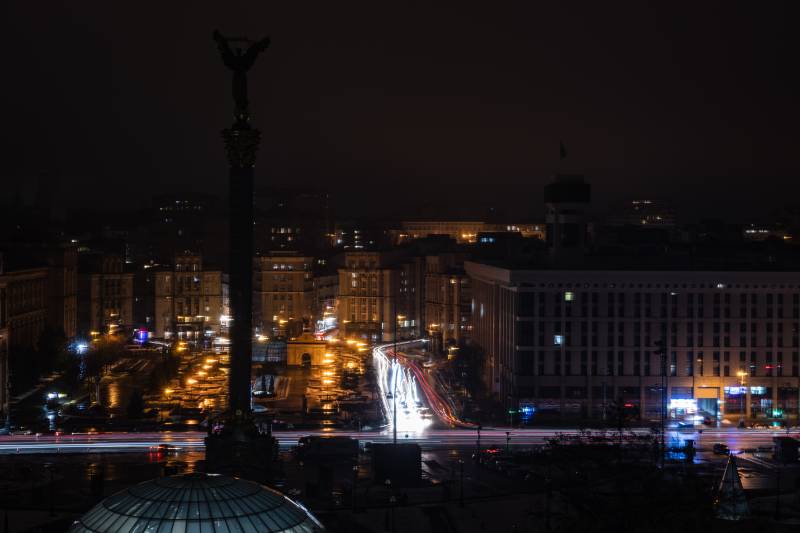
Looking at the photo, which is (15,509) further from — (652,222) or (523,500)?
(652,222)

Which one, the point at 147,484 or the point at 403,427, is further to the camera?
the point at 403,427

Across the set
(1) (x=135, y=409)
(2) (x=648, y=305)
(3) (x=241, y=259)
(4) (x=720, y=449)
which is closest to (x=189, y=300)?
(1) (x=135, y=409)

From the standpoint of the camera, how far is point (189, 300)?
8612cm

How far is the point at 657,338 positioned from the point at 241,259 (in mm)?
23515

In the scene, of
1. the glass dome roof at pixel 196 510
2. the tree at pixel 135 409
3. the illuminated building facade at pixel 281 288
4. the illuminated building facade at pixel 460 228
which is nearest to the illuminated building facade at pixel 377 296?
the illuminated building facade at pixel 281 288

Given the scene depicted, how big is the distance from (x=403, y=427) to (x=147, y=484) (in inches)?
1148

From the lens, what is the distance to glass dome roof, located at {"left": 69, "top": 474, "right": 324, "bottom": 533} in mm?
16141

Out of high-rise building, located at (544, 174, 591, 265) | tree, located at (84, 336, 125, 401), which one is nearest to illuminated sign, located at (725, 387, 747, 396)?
high-rise building, located at (544, 174, 591, 265)

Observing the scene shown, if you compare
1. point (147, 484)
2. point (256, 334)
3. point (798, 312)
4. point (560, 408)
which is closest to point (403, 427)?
point (560, 408)

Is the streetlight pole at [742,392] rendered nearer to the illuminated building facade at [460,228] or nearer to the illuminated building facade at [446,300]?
the illuminated building facade at [446,300]

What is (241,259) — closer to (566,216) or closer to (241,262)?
(241,262)

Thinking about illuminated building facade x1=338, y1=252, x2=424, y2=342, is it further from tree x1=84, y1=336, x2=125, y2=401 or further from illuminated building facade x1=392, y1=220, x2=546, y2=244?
illuminated building facade x1=392, y1=220, x2=546, y2=244

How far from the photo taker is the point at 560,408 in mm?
48781

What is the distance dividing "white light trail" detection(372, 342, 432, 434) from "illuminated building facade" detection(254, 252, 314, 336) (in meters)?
16.7
